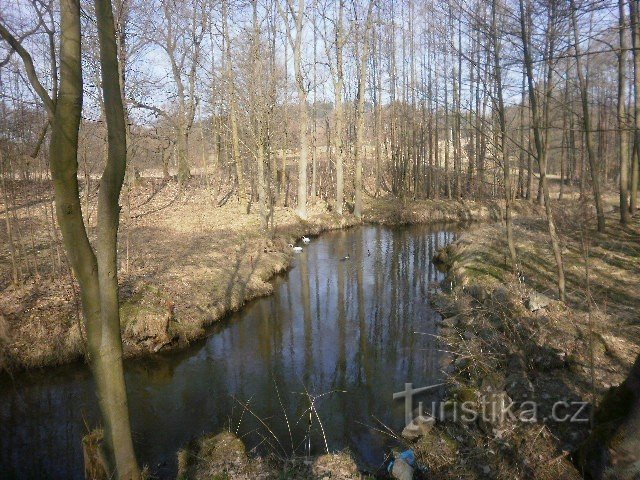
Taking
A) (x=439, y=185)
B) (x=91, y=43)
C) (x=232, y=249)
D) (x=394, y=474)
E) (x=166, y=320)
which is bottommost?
(x=394, y=474)

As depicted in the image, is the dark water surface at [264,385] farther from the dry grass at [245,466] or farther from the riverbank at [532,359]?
the riverbank at [532,359]

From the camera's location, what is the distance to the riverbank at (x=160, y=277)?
8.48m

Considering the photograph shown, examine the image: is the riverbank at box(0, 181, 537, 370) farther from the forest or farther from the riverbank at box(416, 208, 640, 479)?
the riverbank at box(416, 208, 640, 479)

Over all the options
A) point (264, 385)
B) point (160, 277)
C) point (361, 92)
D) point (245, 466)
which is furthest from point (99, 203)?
point (361, 92)

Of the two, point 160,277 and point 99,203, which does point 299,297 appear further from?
point 99,203

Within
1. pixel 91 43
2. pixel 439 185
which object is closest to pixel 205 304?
pixel 91 43

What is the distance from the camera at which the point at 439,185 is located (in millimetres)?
28203

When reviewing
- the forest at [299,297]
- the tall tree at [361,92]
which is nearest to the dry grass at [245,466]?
the forest at [299,297]

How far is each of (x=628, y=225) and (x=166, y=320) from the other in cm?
1374

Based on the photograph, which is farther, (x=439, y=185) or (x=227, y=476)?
(x=439, y=185)

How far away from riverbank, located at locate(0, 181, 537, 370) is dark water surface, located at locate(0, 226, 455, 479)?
1.45ft

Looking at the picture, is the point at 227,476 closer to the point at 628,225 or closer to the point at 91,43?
the point at 91,43

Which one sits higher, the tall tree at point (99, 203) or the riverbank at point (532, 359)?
the tall tree at point (99, 203)

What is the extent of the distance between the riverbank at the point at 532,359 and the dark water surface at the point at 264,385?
807mm
